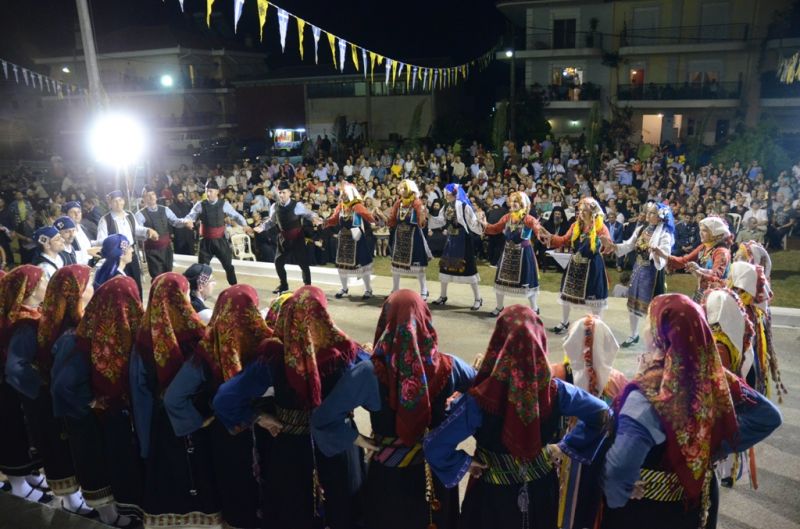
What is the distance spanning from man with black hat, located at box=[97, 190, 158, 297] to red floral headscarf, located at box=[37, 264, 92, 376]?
471 cm

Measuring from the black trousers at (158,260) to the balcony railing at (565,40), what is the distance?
761 inches

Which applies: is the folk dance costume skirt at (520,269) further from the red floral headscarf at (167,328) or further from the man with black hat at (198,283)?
the red floral headscarf at (167,328)

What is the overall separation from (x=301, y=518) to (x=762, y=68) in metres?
24.0

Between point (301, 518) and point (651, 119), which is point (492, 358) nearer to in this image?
point (301, 518)

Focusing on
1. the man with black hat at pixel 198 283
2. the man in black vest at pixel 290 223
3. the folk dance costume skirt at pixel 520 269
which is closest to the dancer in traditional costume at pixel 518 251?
the folk dance costume skirt at pixel 520 269

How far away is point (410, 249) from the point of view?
9.10 m

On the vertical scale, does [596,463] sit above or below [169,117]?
below

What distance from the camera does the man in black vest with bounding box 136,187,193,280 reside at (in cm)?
911

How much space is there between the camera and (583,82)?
24.8 metres

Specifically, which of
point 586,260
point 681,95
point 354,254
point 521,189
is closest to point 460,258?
point 354,254

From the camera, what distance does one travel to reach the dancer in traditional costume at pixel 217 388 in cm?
346

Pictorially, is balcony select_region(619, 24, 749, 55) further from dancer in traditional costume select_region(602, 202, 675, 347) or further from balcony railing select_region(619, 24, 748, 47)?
dancer in traditional costume select_region(602, 202, 675, 347)

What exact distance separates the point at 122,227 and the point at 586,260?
19.9ft

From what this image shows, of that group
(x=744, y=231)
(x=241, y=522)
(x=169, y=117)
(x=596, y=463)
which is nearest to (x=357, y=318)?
(x=241, y=522)
